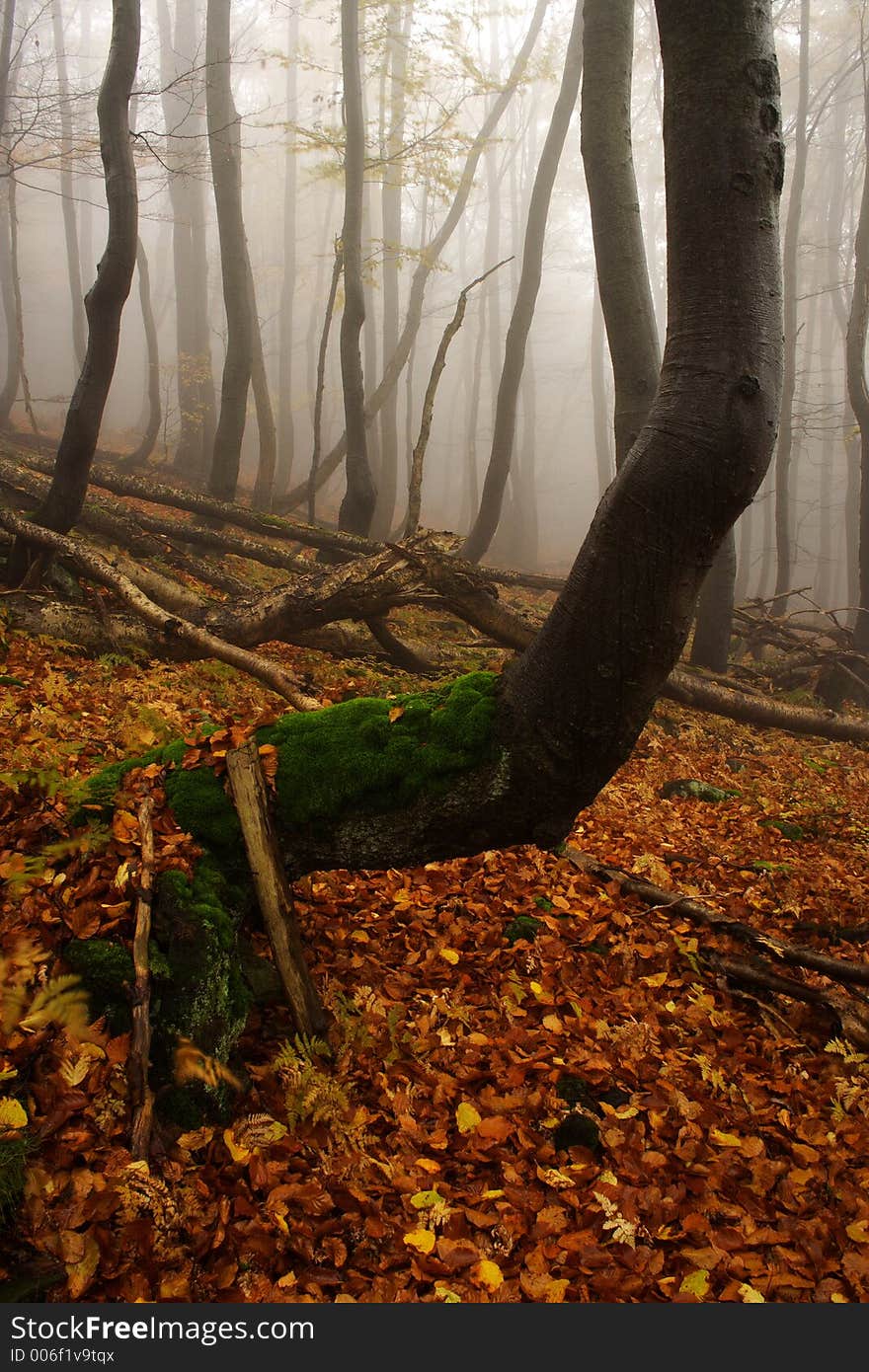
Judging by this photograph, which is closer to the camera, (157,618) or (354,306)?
(157,618)

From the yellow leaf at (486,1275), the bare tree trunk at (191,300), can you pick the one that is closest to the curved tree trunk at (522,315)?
the bare tree trunk at (191,300)

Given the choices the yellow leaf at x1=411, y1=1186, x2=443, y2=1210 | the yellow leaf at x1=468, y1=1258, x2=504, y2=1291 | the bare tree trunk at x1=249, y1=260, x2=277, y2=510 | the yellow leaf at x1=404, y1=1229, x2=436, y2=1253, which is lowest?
the yellow leaf at x1=468, y1=1258, x2=504, y2=1291

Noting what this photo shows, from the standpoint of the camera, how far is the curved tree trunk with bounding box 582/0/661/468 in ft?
23.0

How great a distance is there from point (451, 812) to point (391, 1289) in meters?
1.72

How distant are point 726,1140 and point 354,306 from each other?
10.9 metres

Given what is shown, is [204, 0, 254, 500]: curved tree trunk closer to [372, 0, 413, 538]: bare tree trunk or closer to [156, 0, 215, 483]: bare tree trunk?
[156, 0, 215, 483]: bare tree trunk

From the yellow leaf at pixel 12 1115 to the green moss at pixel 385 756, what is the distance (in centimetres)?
141

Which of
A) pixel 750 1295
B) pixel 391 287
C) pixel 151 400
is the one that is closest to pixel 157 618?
pixel 750 1295

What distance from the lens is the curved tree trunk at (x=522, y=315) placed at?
12617mm

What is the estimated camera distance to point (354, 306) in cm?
1046

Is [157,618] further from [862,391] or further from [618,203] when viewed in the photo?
[862,391]

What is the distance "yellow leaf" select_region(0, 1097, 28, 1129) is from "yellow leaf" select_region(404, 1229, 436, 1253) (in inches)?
54.8

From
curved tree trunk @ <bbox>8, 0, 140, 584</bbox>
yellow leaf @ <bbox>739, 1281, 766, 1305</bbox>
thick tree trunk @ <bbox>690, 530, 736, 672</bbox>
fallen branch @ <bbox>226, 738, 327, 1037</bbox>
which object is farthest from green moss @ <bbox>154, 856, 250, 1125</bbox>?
thick tree trunk @ <bbox>690, 530, 736, 672</bbox>

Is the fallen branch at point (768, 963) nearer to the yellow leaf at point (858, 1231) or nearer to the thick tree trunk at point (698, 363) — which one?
the yellow leaf at point (858, 1231)
